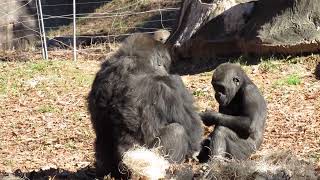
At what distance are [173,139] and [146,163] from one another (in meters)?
0.54

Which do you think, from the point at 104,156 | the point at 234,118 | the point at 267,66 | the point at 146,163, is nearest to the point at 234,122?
the point at 234,118

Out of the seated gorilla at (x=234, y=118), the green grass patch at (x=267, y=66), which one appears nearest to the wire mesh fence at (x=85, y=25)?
the green grass patch at (x=267, y=66)

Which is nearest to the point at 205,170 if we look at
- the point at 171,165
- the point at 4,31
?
the point at 171,165

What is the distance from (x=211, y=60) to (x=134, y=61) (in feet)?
16.8

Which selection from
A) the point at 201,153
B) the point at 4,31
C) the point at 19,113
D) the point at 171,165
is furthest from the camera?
the point at 4,31

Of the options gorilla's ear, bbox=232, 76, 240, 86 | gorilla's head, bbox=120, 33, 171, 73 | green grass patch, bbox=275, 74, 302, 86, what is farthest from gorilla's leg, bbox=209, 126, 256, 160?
green grass patch, bbox=275, 74, 302, 86

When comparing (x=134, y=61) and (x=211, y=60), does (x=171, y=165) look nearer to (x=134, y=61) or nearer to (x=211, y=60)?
(x=134, y=61)

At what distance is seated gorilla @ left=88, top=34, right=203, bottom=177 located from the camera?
6523 mm

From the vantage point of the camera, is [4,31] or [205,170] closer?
[205,170]

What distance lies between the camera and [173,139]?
6613 millimetres

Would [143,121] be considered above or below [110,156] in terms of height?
above

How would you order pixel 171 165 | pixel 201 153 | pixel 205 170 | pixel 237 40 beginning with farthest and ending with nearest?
1. pixel 237 40
2. pixel 201 153
3. pixel 171 165
4. pixel 205 170

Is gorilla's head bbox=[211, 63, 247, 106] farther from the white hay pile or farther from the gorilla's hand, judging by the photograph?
the white hay pile

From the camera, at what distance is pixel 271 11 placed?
36.6 ft
